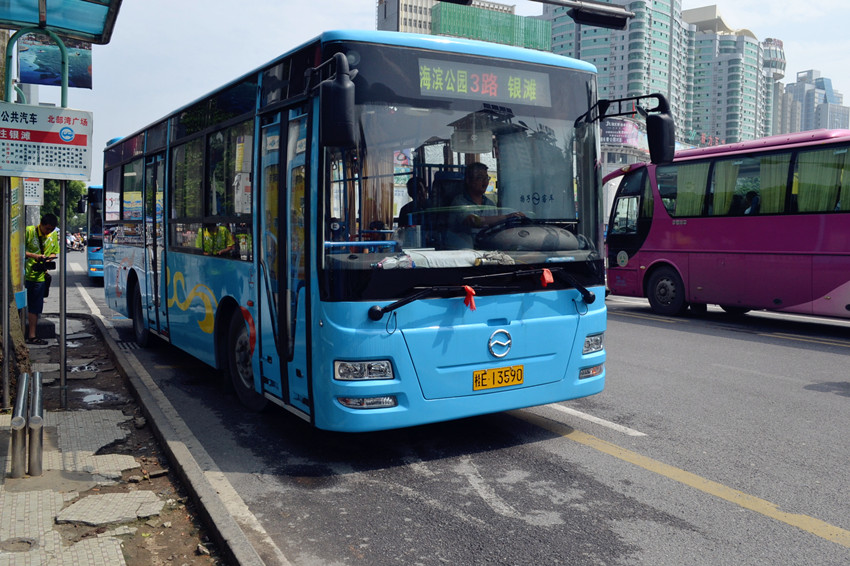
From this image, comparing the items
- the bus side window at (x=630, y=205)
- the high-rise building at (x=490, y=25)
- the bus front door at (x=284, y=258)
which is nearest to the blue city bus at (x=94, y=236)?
the bus side window at (x=630, y=205)

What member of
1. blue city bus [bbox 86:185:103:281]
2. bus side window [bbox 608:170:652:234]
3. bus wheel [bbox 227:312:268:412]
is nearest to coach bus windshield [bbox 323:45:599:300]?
bus wheel [bbox 227:312:268:412]

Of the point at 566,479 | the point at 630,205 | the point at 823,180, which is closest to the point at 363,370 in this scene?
the point at 566,479

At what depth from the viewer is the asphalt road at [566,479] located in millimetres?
4180

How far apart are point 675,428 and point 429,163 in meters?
2.99

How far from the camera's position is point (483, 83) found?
18.7ft

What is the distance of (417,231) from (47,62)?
31.6 feet

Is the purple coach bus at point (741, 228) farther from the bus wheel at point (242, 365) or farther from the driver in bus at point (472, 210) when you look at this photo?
the bus wheel at point (242, 365)

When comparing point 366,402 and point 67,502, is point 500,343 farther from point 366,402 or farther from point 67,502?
point 67,502

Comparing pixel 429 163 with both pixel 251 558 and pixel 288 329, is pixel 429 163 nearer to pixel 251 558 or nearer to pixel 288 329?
pixel 288 329

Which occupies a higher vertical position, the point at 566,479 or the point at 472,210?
the point at 472,210

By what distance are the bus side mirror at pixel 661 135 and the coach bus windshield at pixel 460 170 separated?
0.55 meters

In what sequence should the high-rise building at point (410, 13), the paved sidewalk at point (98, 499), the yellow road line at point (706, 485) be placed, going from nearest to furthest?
the paved sidewalk at point (98, 499)
the yellow road line at point (706, 485)
the high-rise building at point (410, 13)

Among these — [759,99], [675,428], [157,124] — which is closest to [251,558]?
[675,428]

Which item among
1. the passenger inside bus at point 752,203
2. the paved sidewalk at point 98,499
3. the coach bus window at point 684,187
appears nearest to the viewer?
the paved sidewalk at point 98,499
